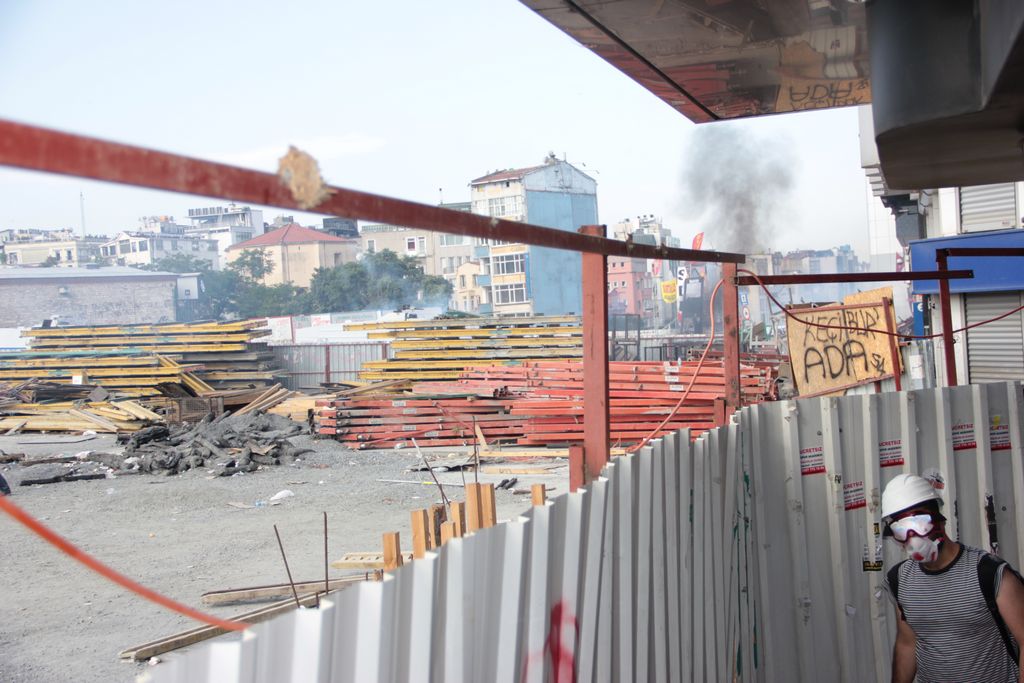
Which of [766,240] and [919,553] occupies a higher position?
[766,240]

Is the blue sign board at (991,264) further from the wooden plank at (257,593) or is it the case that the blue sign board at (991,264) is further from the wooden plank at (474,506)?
the wooden plank at (474,506)

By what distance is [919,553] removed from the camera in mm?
3693

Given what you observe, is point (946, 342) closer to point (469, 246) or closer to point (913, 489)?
point (913, 489)

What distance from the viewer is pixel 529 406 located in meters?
17.6

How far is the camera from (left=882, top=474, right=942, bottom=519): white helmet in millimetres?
3689

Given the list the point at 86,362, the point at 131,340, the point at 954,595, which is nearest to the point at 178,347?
the point at 131,340

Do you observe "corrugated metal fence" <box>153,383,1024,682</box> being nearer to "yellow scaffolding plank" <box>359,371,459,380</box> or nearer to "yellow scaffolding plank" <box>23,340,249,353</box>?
"yellow scaffolding plank" <box>359,371,459,380</box>

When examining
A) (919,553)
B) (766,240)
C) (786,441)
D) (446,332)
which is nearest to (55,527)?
(786,441)

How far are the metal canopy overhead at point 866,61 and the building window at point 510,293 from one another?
227ft

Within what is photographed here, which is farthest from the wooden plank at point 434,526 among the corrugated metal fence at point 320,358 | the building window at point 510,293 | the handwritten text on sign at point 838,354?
the building window at point 510,293

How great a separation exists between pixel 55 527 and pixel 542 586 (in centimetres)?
1175

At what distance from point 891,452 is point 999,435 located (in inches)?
30.8

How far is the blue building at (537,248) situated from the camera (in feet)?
199

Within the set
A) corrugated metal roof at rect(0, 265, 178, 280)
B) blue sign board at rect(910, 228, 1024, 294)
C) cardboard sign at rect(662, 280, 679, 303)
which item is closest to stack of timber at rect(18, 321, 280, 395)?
blue sign board at rect(910, 228, 1024, 294)
